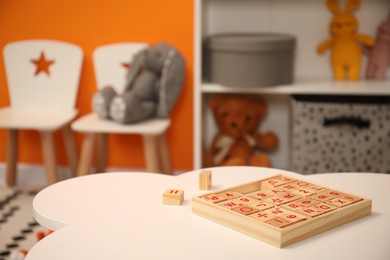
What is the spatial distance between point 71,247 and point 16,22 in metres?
2.12

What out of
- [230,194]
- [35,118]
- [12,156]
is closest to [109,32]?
[35,118]

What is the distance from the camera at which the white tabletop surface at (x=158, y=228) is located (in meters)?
0.99

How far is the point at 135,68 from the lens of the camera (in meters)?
2.62

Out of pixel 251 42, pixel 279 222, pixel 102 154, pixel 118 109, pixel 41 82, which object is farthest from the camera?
pixel 41 82

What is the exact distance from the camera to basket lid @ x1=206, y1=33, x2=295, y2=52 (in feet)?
7.68

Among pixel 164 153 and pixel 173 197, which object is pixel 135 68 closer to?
pixel 164 153

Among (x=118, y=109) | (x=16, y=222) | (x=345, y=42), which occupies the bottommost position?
(x=16, y=222)

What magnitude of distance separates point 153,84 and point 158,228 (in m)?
1.63

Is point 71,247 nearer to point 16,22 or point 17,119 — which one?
point 17,119

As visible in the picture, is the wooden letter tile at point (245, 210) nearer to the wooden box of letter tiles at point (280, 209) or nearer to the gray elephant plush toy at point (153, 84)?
the wooden box of letter tiles at point (280, 209)

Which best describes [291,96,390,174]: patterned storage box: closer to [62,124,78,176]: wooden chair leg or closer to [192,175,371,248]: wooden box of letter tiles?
[62,124,78,176]: wooden chair leg

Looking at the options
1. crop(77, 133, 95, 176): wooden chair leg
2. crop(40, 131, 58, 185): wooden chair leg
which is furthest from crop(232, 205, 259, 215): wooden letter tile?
crop(40, 131, 58, 185): wooden chair leg

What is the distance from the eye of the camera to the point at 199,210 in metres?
1.14

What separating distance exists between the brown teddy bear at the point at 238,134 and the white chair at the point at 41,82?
67cm
